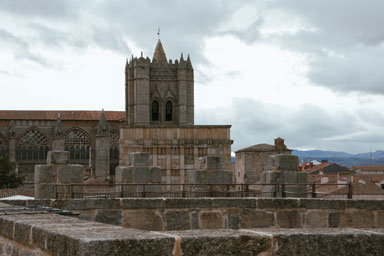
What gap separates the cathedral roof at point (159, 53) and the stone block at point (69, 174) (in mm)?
69682

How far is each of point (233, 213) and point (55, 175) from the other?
11.3 ft

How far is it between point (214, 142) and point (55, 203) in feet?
121

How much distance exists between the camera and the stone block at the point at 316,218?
848cm

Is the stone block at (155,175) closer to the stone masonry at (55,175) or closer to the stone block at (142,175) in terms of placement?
the stone block at (142,175)

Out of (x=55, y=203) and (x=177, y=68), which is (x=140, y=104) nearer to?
(x=177, y=68)

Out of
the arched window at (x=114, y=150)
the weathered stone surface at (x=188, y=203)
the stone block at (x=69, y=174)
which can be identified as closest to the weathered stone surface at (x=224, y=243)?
the weathered stone surface at (x=188, y=203)

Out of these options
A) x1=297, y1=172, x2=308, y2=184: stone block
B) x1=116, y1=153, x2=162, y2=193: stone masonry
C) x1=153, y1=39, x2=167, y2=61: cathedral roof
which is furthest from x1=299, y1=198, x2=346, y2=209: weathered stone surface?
x1=153, y1=39, x2=167, y2=61: cathedral roof

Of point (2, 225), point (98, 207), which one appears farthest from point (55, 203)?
point (2, 225)

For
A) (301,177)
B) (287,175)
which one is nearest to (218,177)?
(287,175)

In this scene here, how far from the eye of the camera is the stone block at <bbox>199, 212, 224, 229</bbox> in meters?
8.51

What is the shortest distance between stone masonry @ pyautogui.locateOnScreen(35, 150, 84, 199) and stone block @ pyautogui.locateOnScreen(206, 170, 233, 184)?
2.38 metres

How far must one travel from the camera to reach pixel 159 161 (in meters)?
43.3

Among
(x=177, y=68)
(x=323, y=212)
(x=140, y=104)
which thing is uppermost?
(x=177, y=68)

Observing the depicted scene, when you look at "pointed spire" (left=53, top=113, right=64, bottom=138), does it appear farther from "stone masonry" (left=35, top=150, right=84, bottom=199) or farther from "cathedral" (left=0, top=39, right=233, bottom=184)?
"stone masonry" (left=35, top=150, right=84, bottom=199)
